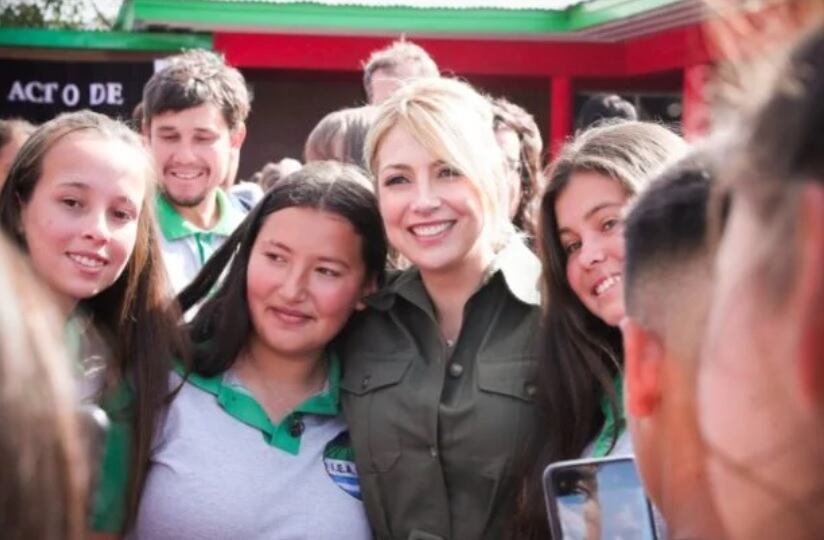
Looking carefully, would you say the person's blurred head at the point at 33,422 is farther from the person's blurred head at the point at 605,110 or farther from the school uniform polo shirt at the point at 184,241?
the person's blurred head at the point at 605,110

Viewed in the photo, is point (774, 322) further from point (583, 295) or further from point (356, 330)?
point (356, 330)

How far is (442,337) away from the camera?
273cm

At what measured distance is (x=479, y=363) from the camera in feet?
8.66

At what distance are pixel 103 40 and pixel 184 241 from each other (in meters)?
6.65

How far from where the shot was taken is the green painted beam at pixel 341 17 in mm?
10117

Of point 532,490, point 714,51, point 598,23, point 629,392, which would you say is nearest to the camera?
point 714,51

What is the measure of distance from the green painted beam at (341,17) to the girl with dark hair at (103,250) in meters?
7.60

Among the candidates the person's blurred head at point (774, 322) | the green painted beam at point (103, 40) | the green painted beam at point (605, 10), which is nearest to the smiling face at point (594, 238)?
the person's blurred head at point (774, 322)

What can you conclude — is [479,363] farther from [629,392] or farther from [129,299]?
[629,392]

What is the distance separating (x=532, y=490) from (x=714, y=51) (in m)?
1.57

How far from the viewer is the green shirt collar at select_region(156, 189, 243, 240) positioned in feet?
14.1

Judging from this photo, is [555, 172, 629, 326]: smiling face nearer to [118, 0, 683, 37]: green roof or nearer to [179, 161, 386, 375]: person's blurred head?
[179, 161, 386, 375]: person's blurred head

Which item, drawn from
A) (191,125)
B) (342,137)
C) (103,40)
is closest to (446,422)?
(342,137)

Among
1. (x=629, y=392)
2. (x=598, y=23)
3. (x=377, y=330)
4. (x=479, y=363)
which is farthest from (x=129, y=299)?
(x=598, y=23)
